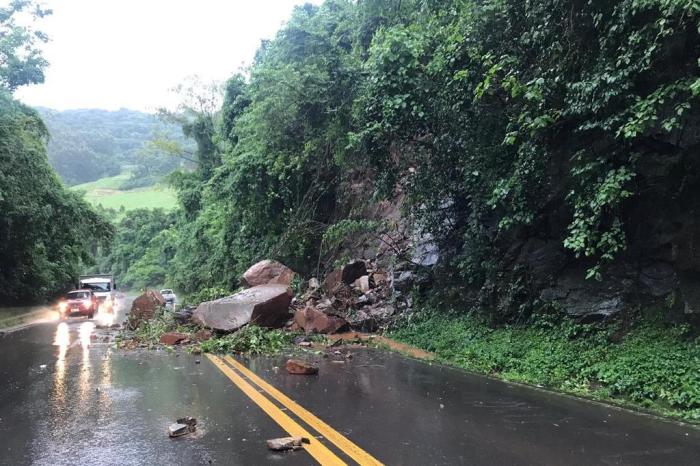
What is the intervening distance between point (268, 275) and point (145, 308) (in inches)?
170

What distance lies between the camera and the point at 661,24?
22.1 ft

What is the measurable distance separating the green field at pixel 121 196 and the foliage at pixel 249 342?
86016 mm

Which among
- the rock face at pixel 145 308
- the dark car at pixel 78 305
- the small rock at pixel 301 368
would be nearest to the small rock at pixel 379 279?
the rock face at pixel 145 308

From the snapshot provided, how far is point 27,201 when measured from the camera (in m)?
22.0

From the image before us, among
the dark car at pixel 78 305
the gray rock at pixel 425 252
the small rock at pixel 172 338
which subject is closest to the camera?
the small rock at pixel 172 338

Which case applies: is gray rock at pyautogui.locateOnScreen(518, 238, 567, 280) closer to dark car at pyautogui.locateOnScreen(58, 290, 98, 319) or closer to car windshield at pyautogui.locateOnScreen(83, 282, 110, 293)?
dark car at pyautogui.locateOnScreen(58, 290, 98, 319)

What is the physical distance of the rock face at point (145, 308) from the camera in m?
17.2

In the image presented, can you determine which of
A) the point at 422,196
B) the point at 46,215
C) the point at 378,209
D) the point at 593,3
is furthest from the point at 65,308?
the point at 593,3

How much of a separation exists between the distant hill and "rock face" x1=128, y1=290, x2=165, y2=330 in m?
75.2

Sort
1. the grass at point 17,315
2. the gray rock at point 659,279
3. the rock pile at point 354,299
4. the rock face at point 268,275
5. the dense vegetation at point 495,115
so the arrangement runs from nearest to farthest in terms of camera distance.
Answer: the dense vegetation at point 495,115
the gray rock at point 659,279
the rock pile at point 354,299
the rock face at point 268,275
the grass at point 17,315

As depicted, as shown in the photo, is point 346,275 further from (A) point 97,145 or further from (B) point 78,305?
(A) point 97,145

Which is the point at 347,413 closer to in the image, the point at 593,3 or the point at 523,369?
the point at 523,369

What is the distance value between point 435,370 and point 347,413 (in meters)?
3.64

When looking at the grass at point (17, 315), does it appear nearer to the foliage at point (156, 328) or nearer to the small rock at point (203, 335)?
the foliage at point (156, 328)
